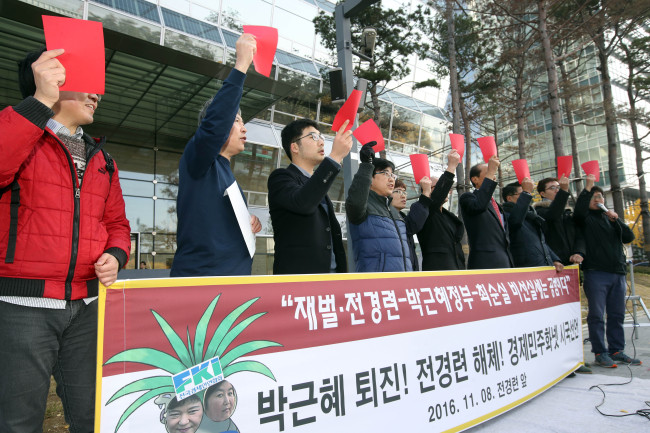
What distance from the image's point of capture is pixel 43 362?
4.98ft

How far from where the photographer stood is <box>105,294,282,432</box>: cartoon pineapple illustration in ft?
5.22

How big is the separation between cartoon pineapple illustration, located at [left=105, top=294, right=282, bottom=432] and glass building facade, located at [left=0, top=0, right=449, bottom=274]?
34.6ft

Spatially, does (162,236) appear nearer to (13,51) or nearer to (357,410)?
(13,51)

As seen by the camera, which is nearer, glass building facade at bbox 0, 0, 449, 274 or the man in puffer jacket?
the man in puffer jacket

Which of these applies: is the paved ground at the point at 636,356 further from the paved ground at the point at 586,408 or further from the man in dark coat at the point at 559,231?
the man in dark coat at the point at 559,231

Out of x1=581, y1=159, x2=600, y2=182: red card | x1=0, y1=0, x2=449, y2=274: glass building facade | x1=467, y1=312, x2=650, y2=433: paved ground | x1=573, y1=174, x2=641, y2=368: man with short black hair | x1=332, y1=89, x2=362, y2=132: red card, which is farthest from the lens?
x1=0, y1=0, x2=449, y2=274: glass building facade

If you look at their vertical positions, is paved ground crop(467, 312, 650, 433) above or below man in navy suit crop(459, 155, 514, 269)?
below

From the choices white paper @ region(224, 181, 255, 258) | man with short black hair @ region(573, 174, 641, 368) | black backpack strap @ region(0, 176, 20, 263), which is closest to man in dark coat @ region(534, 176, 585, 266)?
man with short black hair @ region(573, 174, 641, 368)

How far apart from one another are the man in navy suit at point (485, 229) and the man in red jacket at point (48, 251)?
10.5 ft

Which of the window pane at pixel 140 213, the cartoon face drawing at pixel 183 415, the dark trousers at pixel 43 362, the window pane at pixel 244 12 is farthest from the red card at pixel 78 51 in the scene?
the window pane at pixel 140 213

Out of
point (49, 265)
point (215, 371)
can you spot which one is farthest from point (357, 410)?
point (49, 265)

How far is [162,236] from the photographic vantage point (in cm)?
1700

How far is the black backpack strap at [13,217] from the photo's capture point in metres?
1.47

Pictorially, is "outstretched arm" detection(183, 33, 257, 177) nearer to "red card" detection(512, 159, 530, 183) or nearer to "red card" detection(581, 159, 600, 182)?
"red card" detection(512, 159, 530, 183)
